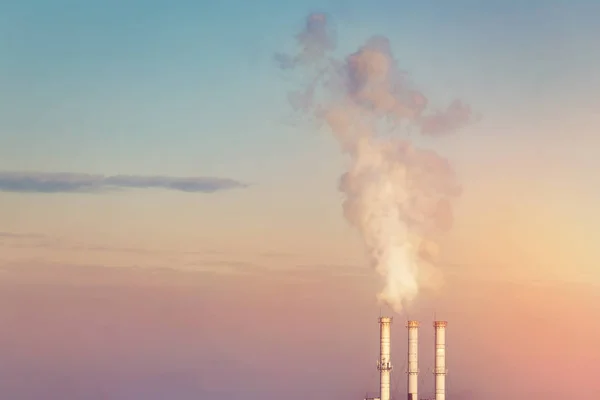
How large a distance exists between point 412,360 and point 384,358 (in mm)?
2369

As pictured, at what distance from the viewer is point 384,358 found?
3196 inches

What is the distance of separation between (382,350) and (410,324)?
2.99 m

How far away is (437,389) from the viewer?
3196 inches

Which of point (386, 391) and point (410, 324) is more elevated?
point (410, 324)

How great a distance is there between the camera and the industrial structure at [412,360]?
8125cm

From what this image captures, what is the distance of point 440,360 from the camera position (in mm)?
81438

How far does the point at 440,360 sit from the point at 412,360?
2165mm

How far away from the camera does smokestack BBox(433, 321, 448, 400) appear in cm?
8125

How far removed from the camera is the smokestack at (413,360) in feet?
268

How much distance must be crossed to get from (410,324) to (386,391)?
18.1 feet

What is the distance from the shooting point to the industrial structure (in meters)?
81.2

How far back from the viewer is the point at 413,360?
269 ft

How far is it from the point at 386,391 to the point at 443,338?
6.05 meters

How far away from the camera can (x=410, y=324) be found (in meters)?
82.1
